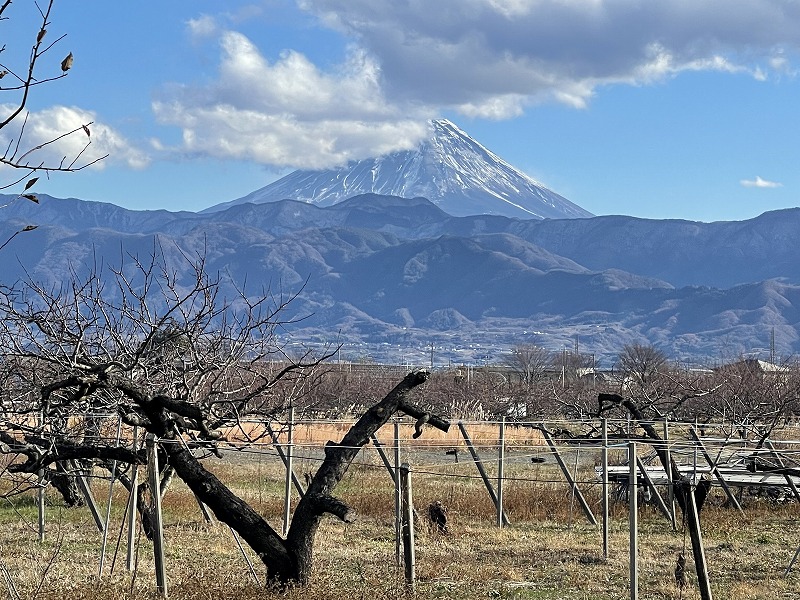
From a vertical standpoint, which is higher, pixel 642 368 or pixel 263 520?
pixel 642 368

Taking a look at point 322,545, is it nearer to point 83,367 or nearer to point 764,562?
point 764,562

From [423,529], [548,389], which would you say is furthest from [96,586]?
[548,389]

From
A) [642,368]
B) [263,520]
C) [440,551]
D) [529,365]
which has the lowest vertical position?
[440,551]

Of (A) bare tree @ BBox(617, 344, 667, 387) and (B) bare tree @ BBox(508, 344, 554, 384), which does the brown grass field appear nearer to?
(A) bare tree @ BBox(617, 344, 667, 387)

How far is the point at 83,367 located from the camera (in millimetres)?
9070

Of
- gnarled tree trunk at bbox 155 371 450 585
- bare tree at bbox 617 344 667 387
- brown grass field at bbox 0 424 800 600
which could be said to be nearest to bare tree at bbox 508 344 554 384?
bare tree at bbox 617 344 667 387

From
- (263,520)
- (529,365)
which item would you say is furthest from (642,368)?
(529,365)

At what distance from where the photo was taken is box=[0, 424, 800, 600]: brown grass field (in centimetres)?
1102

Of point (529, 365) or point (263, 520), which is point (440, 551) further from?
point (529, 365)

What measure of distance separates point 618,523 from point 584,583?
5.75m

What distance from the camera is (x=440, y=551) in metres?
14.7

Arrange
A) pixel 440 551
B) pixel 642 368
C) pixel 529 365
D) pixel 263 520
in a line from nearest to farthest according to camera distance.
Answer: pixel 263 520 < pixel 440 551 < pixel 642 368 < pixel 529 365

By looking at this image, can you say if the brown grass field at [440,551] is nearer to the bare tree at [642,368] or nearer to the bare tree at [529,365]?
the bare tree at [642,368]

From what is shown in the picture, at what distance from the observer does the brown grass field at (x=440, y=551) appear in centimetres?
1102
